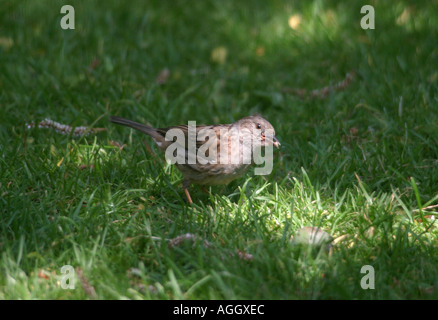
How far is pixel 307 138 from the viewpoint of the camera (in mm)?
5582

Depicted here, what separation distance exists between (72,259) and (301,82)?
3.79 metres

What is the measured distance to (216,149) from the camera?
4633mm

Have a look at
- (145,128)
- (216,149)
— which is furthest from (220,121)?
(216,149)

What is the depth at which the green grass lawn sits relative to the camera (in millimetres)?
3596

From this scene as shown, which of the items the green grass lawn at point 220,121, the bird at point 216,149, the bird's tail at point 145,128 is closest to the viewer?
the green grass lawn at point 220,121

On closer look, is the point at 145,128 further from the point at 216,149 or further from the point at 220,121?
the point at 220,121

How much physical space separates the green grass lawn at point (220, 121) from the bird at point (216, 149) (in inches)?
6.5

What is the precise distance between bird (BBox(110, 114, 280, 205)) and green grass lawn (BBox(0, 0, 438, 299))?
0.54 ft

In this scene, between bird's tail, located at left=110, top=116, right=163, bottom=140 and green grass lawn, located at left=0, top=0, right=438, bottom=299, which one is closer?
green grass lawn, located at left=0, top=0, right=438, bottom=299

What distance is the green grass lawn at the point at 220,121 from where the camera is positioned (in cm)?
360

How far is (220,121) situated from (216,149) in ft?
4.55

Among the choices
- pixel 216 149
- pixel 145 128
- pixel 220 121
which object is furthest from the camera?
pixel 220 121
